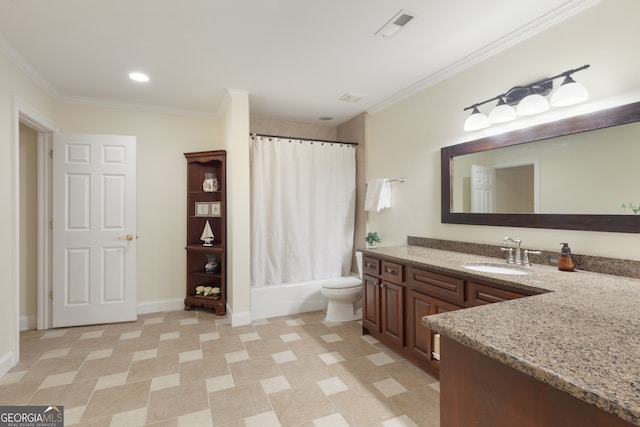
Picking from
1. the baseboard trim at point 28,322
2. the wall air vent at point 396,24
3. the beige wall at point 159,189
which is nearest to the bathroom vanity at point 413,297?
the wall air vent at point 396,24

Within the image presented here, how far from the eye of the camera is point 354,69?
2660mm

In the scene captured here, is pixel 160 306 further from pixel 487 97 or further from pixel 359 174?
pixel 487 97

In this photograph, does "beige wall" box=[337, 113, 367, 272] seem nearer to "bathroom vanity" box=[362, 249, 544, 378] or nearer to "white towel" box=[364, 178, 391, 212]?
"white towel" box=[364, 178, 391, 212]

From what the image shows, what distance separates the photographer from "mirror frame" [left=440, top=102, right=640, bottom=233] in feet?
5.41

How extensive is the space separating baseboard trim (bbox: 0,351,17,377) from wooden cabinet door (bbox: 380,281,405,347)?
9.45 ft

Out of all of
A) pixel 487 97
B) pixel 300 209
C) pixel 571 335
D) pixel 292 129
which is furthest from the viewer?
pixel 292 129

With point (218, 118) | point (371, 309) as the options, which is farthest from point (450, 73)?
point (218, 118)

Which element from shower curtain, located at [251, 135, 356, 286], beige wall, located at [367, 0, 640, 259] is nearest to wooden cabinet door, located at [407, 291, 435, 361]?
beige wall, located at [367, 0, 640, 259]

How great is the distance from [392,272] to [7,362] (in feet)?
9.84

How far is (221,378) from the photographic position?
84.4 inches

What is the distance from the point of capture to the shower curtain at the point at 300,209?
357cm

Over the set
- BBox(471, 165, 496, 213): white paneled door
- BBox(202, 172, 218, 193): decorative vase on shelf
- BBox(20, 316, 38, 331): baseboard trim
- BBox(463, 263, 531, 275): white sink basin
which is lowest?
BBox(20, 316, 38, 331): baseboard trim

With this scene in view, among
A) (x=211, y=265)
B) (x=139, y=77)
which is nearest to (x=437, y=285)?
(x=211, y=265)

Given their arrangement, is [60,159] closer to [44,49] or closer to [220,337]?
[44,49]
